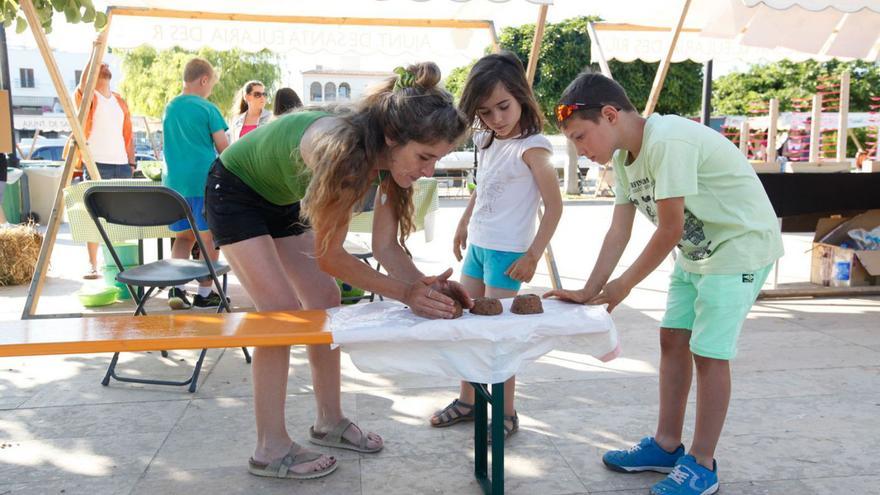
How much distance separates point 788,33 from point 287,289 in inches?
243

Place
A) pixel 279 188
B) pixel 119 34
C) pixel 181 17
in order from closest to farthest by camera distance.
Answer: pixel 279 188 < pixel 181 17 < pixel 119 34

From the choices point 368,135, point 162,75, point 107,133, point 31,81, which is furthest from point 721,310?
point 31,81

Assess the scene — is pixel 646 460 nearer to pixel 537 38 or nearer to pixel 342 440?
pixel 342 440

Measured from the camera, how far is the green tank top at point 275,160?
7.32 feet

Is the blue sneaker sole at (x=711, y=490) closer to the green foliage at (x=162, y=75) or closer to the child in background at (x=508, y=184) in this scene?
the child in background at (x=508, y=184)

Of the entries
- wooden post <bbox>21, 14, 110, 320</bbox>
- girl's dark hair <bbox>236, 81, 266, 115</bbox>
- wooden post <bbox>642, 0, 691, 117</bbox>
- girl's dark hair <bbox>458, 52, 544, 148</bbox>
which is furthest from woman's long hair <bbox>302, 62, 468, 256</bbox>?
girl's dark hair <bbox>236, 81, 266, 115</bbox>

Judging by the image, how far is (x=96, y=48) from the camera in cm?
539

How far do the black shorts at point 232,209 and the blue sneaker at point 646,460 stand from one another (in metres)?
1.44

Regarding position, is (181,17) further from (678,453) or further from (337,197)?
(678,453)

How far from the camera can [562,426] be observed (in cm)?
304

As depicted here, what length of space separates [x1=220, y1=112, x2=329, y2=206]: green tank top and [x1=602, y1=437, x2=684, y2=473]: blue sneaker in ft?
4.90

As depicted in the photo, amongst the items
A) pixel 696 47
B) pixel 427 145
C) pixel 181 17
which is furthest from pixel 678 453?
pixel 696 47

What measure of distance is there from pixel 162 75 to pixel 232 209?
33954 mm

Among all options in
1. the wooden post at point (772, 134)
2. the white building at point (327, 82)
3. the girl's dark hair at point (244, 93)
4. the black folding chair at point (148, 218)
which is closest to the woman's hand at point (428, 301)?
the black folding chair at point (148, 218)
